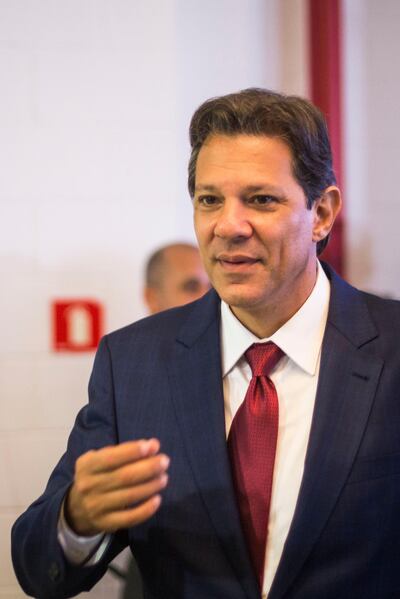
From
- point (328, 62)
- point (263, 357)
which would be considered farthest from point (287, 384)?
point (328, 62)

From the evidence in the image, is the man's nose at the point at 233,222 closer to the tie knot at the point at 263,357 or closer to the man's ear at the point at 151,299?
the tie knot at the point at 263,357

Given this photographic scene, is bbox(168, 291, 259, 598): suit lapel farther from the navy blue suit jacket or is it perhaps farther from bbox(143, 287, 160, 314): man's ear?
bbox(143, 287, 160, 314): man's ear

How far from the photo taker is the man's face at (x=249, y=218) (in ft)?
3.83

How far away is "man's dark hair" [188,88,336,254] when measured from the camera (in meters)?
1.20

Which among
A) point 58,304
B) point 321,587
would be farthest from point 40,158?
point 321,587

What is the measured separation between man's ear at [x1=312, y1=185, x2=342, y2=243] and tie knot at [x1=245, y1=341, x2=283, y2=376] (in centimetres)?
21

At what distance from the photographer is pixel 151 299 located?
2.06 m

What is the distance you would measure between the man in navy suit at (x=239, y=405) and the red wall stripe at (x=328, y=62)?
0.80 metres

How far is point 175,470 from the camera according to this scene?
118 cm

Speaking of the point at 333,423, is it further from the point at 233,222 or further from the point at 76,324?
the point at 76,324

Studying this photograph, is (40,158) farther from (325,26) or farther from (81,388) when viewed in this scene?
(325,26)

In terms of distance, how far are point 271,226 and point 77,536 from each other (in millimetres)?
554

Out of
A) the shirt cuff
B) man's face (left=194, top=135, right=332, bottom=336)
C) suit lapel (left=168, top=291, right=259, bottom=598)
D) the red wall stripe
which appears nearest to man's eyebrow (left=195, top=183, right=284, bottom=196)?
man's face (left=194, top=135, right=332, bottom=336)

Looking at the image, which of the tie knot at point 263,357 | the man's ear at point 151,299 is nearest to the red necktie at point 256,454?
the tie knot at point 263,357
